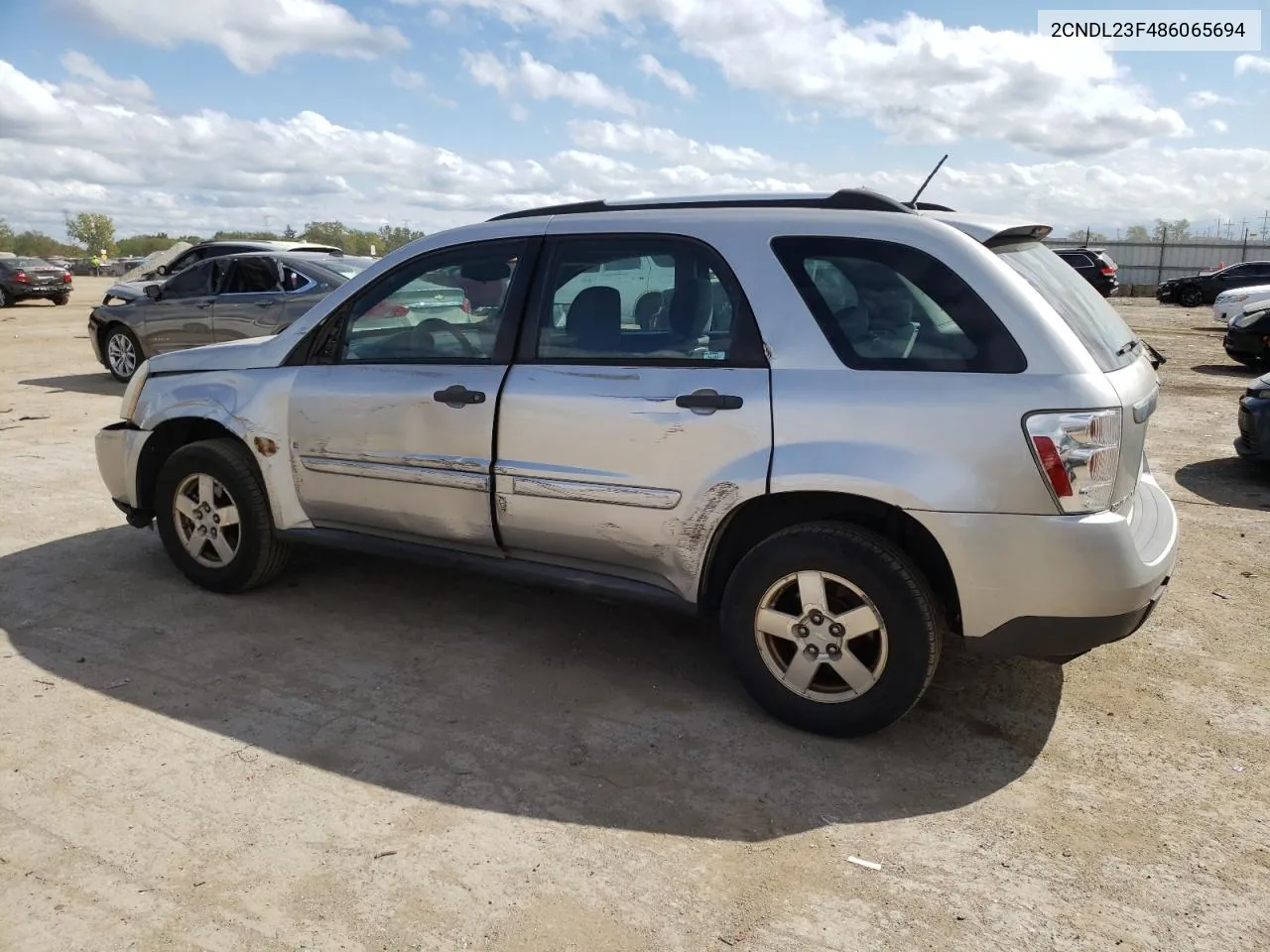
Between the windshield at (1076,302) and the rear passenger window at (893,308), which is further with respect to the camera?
the windshield at (1076,302)

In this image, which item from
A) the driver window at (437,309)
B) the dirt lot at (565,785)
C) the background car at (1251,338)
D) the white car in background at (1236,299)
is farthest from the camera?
the white car in background at (1236,299)

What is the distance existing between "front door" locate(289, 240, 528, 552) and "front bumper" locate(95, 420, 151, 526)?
1.09 meters

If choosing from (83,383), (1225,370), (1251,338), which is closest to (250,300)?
(83,383)

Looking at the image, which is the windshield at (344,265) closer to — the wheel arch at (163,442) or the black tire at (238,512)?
the wheel arch at (163,442)

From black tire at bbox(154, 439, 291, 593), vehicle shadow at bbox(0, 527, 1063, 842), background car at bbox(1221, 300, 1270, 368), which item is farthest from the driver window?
background car at bbox(1221, 300, 1270, 368)

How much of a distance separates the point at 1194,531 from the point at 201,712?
5.67 meters

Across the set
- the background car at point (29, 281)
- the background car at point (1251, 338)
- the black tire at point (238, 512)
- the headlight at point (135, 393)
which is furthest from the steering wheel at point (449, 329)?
the background car at point (29, 281)

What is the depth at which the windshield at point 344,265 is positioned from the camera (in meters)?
11.2

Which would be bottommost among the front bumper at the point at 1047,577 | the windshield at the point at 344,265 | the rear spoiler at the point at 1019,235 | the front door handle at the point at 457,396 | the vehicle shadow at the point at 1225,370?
the vehicle shadow at the point at 1225,370

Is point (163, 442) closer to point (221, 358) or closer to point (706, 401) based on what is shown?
point (221, 358)

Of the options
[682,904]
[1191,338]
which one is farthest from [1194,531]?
[1191,338]

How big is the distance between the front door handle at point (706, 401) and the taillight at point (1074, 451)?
97 centimetres

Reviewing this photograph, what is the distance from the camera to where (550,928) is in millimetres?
2635

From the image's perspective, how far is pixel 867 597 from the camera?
3.41 meters
